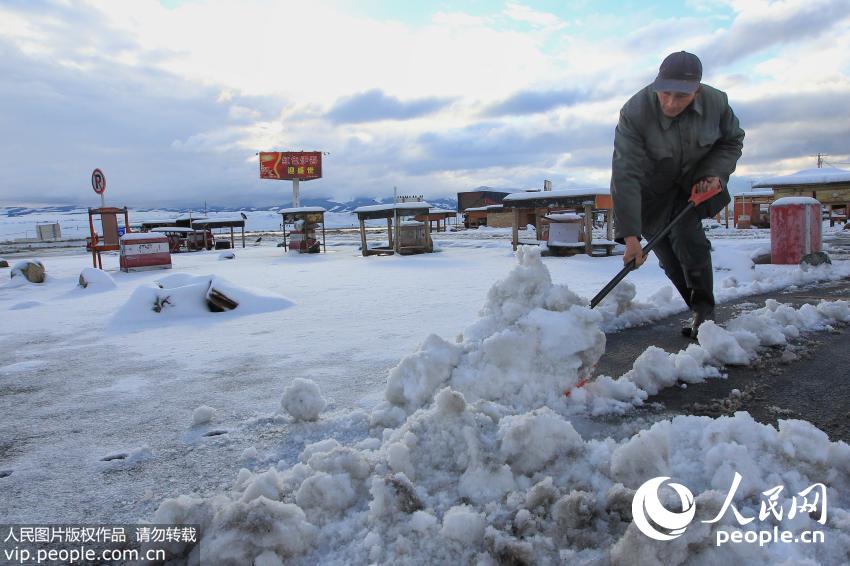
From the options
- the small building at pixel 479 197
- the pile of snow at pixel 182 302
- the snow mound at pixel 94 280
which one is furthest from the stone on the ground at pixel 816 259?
the small building at pixel 479 197

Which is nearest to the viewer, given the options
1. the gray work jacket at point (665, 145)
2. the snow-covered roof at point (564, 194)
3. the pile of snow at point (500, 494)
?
the pile of snow at point (500, 494)

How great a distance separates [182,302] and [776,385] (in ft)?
15.5

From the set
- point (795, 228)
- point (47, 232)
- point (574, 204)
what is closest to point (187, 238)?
point (574, 204)

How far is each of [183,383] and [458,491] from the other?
77.3 inches

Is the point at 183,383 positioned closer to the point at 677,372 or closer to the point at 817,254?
the point at 677,372

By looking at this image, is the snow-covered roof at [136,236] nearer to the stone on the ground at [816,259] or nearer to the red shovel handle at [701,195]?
the red shovel handle at [701,195]

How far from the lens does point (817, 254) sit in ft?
21.9

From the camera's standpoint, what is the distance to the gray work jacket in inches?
118

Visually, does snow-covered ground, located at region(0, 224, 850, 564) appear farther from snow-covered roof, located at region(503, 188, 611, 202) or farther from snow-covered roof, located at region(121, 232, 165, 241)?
snow-covered roof, located at region(121, 232, 165, 241)

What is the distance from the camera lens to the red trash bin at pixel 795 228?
7.66m

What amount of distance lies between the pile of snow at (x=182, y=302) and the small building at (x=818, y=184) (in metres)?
24.8

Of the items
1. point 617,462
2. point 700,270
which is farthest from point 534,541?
point 700,270

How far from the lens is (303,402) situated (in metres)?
2.15

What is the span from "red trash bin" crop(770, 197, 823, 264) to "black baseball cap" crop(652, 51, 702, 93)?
6.01 metres
